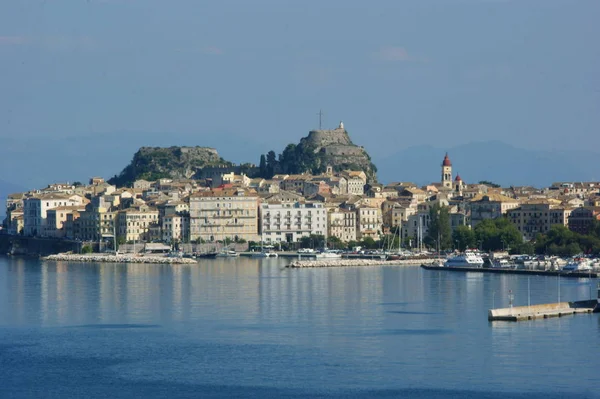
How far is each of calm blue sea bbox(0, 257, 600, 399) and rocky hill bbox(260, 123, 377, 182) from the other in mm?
49194

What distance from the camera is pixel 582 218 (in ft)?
214

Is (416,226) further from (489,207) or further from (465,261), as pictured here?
(465,261)

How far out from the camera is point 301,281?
4700 centimetres

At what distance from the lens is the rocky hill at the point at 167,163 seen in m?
97.1

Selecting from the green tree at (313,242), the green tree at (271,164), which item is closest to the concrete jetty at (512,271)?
the green tree at (313,242)

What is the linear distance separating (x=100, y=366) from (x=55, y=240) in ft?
154

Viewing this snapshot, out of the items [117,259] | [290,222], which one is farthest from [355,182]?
[117,259]

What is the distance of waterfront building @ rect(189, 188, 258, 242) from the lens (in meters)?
71.2

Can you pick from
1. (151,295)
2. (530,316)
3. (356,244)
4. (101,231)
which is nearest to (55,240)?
(101,231)

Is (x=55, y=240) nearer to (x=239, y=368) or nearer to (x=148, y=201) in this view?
(x=148, y=201)

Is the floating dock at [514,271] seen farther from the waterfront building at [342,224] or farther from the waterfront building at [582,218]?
the waterfront building at [342,224]

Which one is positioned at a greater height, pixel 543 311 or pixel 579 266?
pixel 579 266

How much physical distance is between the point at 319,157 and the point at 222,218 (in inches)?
1001

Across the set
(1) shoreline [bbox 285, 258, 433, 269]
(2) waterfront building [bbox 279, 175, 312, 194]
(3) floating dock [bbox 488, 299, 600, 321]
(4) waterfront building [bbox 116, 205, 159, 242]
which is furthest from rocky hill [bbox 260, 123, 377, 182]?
(3) floating dock [bbox 488, 299, 600, 321]
